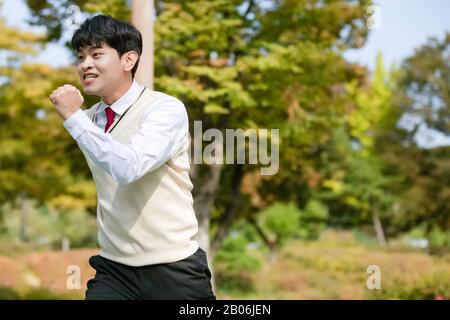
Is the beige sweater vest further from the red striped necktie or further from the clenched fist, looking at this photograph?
the clenched fist

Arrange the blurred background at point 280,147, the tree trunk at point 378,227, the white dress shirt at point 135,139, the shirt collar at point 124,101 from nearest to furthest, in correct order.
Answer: the white dress shirt at point 135,139 < the shirt collar at point 124,101 < the blurred background at point 280,147 < the tree trunk at point 378,227

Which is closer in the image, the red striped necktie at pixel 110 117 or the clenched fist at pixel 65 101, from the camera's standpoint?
the clenched fist at pixel 65 101

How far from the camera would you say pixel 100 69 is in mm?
2746

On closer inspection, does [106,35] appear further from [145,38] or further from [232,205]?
[232,205]

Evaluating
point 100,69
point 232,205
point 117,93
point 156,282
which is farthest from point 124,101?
point 232,205

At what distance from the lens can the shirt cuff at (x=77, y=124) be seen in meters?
2.37

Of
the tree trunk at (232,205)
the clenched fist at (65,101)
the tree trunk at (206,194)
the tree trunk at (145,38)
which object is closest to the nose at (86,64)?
the clenched fist at (65,101)

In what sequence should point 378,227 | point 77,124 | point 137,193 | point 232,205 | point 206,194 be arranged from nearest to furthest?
point 77,124
point 137,193
point 206,194
point 232,205
point 378,227

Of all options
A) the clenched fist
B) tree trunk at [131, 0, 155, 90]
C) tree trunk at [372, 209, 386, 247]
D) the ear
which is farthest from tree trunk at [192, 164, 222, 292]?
tree trunk at [372, 209, 386, 247]

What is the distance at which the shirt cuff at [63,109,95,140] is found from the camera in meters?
2.37

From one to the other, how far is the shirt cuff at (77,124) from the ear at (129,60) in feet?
1.51

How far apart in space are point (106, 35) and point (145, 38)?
17.6 feet

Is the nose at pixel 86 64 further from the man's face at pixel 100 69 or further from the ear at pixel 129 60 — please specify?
the ear at pixel 129 60

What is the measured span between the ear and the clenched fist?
1.25 ft
